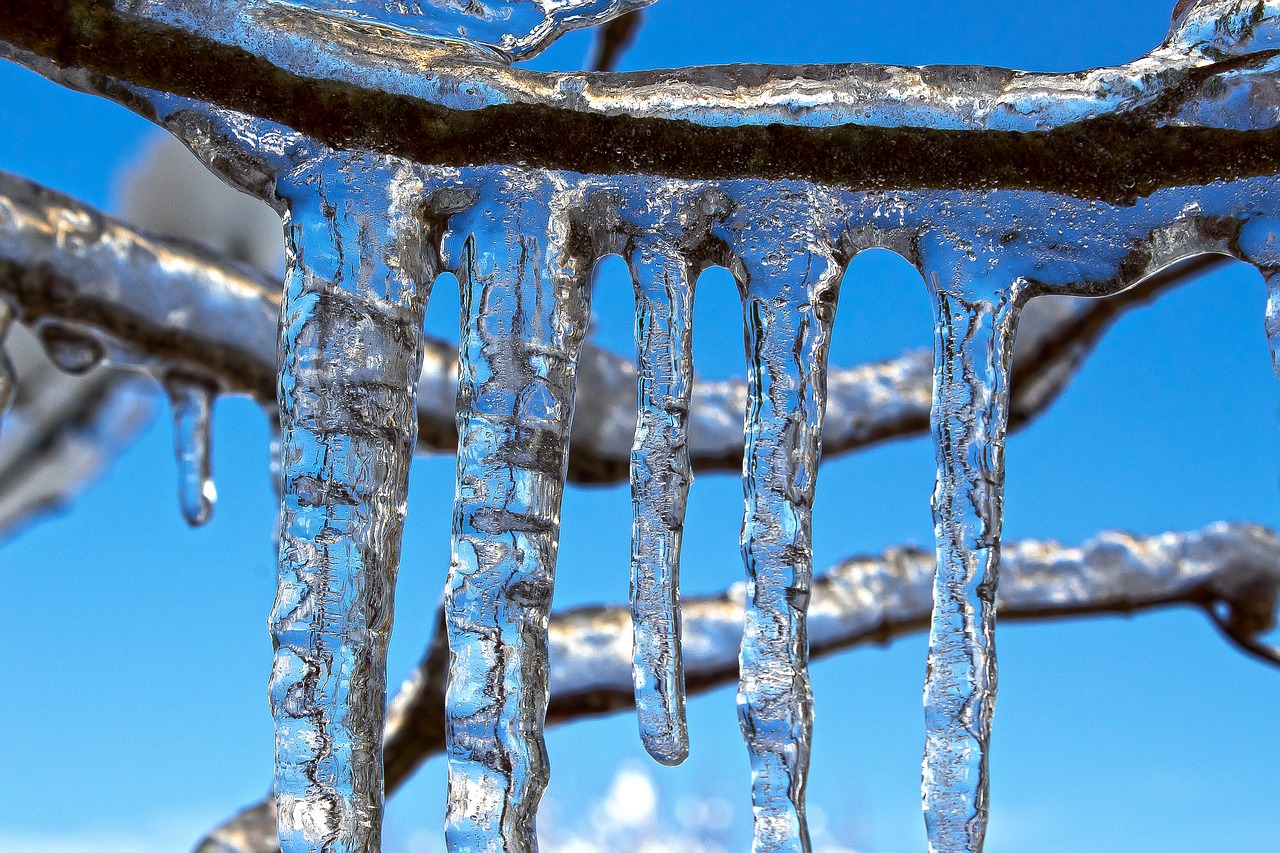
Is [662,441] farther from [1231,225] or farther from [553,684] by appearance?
[553,684]

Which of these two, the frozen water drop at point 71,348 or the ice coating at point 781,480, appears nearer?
the ice coating at point 781,480

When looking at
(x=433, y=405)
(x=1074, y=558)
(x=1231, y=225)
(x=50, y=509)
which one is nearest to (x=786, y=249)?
(x=1231, y=225)

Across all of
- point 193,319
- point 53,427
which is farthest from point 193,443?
point 53,427

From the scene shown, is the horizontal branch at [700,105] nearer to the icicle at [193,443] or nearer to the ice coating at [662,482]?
the ice coating at [662,482]

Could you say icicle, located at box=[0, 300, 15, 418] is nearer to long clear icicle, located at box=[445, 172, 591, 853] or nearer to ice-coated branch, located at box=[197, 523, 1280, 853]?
ice-coated branch, located at box=[197, 523, 1280, 853]

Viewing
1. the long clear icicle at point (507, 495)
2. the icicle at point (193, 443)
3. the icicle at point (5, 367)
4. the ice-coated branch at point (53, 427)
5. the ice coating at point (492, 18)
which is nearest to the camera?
the long clear icicle at point (507, 495)

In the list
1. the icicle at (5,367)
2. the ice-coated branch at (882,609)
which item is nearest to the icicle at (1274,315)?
the ice-coated branch at (882,609)
